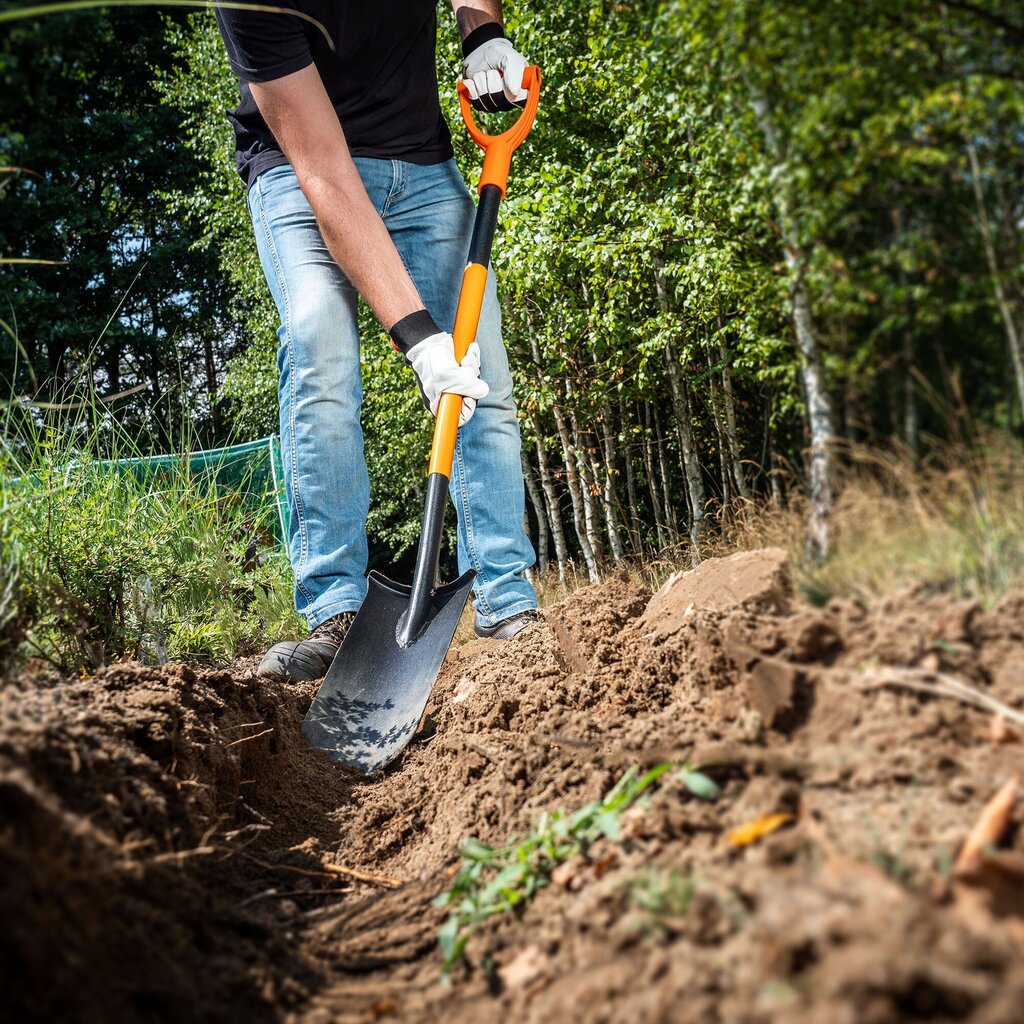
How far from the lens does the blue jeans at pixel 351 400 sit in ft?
8.61

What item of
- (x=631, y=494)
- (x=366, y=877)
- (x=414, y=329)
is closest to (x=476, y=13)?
(x=414, y=329)

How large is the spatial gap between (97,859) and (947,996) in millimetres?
892

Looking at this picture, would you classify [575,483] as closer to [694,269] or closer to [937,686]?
[694,269]

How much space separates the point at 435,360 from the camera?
8.14 feet

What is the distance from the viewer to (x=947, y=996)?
0.64m

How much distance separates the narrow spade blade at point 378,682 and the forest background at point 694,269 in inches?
23.3

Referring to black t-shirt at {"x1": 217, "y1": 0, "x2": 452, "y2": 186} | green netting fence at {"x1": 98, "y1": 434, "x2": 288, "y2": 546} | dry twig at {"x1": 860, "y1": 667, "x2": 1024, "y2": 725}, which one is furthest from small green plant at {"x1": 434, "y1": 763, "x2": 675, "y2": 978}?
green netting fence at {"x1": 98, "y1": 434, "x2": 288, "y2": 546}

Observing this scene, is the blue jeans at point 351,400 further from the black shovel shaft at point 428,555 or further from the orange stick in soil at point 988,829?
the orange stick in soil at point 988,829

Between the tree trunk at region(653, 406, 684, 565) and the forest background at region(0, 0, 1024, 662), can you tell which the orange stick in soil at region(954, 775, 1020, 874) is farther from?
the tree trunk at region(653, 406, 684, 565)

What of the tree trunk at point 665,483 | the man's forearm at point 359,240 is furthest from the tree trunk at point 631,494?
the man's forearm at point 359,240

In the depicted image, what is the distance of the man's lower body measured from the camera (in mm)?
2625

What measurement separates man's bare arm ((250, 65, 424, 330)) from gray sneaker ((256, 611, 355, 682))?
3.16 feet

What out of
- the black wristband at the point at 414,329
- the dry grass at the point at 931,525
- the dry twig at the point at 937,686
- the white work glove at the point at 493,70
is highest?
the white work glove at the point at 493,70

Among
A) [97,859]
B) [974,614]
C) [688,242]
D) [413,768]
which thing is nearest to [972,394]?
[974,614]
